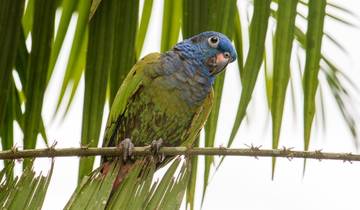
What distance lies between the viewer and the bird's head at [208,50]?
10.7 ft

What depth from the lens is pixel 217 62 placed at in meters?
3.30

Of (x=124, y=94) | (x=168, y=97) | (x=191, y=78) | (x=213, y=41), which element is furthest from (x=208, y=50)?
(x=124, y=94)

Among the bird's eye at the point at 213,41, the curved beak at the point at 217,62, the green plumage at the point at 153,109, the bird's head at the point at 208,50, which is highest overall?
the bird's eye at the point at 213,41

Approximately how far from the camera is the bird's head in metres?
3.27

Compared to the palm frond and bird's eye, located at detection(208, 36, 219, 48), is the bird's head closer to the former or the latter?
bird's eye, located at detection(208, 36, 219, 48)

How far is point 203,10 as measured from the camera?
2.32m

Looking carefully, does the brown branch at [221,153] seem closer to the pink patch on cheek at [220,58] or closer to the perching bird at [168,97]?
the perching bird at [168,97]

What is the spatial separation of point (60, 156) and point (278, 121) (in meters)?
0.74

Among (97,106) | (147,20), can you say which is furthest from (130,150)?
(147,20)

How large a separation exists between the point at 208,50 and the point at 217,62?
151 mm

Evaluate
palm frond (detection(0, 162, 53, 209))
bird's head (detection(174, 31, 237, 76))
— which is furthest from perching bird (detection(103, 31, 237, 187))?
palm frond (detection(0, 162, 53, 209))

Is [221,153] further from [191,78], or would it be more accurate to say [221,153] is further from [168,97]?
[191,78]

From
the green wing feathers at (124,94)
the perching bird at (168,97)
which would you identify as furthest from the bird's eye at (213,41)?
the green wing feathers at (124,94)

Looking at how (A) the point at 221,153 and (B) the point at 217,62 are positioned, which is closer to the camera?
(A) the point at 221,153
